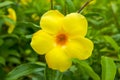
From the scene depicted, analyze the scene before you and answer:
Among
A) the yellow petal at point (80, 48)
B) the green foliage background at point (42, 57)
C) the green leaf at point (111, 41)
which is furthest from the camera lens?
the green leaf at point (111, 41)

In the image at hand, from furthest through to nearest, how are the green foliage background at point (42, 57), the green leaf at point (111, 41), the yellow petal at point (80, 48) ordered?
the green leaf at point (111, 41) < the green foliage background at point (42, 57) < the yellow petal at point (80, 48)

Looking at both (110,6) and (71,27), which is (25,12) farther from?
(71,27)

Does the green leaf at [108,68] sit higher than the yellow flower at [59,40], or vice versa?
the yellow flower at [59,40]

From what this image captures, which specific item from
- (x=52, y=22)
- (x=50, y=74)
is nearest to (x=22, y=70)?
(x=50, y=74)

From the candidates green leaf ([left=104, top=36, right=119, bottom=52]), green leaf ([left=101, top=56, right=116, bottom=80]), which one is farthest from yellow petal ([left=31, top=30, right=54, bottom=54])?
green leaf ([left=104, top=36, right=119, bottom=52])

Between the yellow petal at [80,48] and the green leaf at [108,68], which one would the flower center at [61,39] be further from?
the green leaf at [108,68]

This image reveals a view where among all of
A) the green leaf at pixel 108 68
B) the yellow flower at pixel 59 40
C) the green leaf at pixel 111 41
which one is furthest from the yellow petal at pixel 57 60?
the green leaf at pixel 111 41

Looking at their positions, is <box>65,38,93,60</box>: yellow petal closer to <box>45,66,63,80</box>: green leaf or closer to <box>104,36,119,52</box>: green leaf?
<box>45,66,63,80</box>: green leaf

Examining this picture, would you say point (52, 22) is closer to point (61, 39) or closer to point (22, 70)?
point (61, 39)
